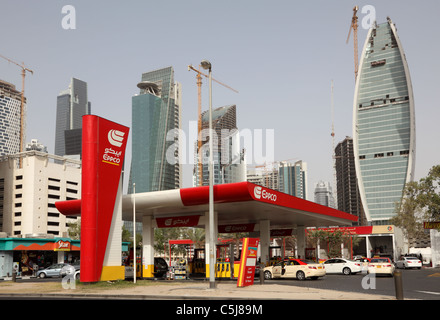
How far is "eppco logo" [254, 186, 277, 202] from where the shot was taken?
90.2 feet

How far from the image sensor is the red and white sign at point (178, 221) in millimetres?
34594

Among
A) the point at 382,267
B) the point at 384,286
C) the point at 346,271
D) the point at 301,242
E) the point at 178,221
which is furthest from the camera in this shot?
the point at 301,242

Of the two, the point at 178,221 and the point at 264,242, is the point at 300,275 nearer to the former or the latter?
the point at 264,242

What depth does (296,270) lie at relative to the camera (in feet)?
100

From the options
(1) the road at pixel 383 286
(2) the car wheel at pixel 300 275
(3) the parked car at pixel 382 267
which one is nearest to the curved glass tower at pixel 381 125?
(3) the parked car at pixel 382 267

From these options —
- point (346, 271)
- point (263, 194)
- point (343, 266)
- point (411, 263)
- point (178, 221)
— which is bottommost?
point (411, 263)

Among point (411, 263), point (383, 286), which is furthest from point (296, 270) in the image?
point (411, 263)

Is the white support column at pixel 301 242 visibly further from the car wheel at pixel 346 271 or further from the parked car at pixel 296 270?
the parked car at pixel 296 270

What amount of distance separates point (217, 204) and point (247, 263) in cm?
796

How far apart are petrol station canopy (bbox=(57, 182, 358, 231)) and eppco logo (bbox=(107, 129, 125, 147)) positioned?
12.6 ft

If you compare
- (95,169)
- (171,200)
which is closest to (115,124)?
(95,169)

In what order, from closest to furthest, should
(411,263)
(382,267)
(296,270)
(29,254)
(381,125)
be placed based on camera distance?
(296,270), (382,267), (411,263), (29,254), (381,125)

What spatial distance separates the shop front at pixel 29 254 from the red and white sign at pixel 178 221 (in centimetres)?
1568
